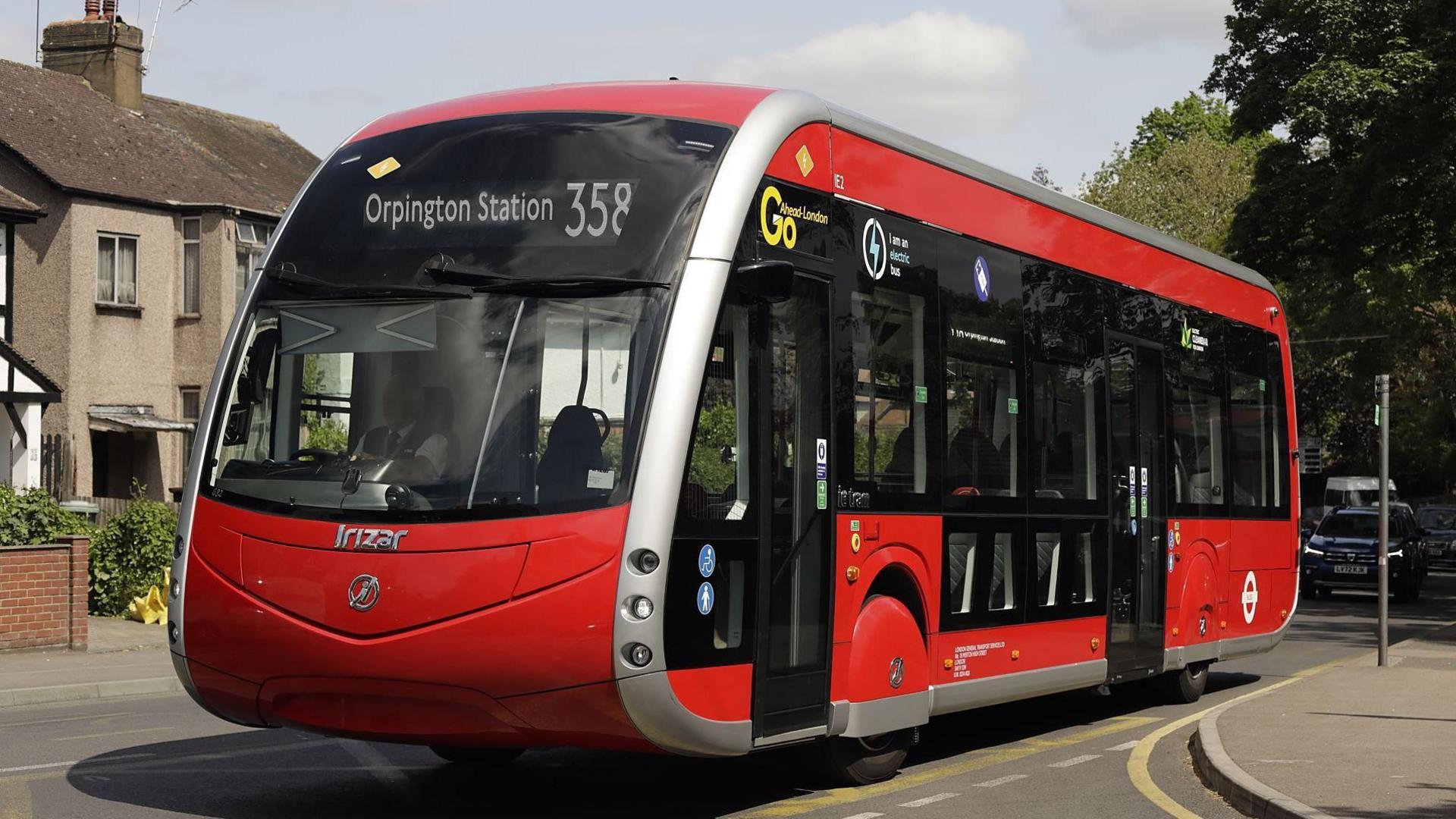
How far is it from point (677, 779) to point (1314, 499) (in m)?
78.9

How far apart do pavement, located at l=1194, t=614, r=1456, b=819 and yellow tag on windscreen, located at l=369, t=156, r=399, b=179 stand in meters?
5.53

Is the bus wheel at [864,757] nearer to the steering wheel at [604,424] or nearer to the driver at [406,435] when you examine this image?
the steering wheel at [604,424]

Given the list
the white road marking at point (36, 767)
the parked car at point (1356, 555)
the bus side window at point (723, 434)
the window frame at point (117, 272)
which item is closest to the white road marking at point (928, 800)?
the bus side window at point (723, 434)

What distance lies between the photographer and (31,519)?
808 inches

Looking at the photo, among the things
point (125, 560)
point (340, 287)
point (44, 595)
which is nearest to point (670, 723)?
point (340, 287)

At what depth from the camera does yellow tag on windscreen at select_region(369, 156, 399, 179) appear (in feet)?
29.7

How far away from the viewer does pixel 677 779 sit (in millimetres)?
10539

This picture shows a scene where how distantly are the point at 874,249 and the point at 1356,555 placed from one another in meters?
26.4

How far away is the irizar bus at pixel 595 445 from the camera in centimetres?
806

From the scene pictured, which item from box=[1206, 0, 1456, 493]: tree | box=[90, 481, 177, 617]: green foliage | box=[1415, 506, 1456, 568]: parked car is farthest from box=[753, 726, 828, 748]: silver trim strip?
box=[1415, 506, 1456, 568]: parked car

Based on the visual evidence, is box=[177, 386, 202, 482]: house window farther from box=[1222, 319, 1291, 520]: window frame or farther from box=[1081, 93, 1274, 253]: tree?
box=[1081, 93, 1274, 253]: tree

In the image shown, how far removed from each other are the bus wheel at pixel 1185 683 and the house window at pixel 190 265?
28.1 meters

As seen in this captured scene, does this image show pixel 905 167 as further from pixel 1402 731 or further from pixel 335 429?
pixel 1402 731

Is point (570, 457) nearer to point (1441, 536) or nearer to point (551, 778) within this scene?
point (551, 778)
